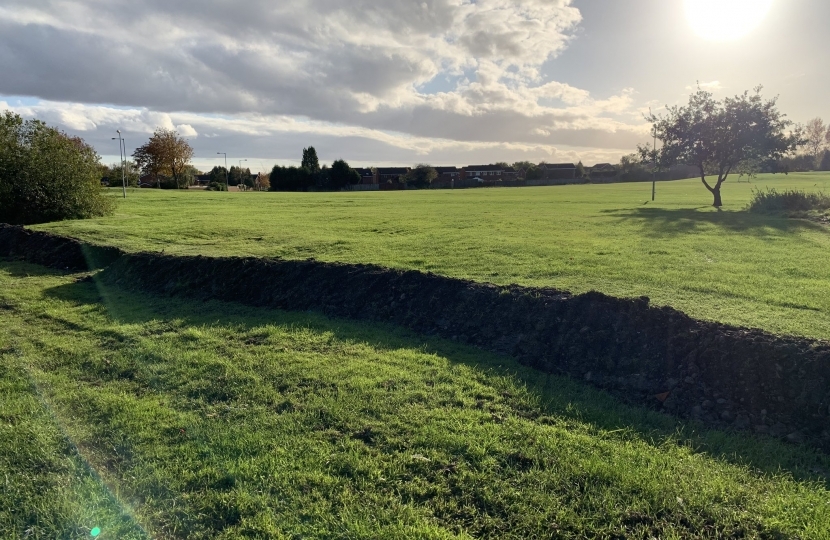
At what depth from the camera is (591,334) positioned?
6191mm

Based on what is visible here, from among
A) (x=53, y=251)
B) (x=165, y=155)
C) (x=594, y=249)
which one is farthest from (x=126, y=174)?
(x=594, y=249)

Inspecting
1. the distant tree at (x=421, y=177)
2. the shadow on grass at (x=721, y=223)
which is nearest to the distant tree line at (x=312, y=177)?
the distant tree at (x=421, y=177)

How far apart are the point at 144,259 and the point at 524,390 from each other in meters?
9.98

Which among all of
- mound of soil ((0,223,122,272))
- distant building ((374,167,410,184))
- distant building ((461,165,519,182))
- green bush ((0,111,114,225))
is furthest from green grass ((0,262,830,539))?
distant building ((461,165,519,182))

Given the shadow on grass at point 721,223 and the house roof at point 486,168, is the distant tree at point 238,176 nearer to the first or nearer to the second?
the house roof at point 486,168

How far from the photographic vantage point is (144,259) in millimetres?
11656

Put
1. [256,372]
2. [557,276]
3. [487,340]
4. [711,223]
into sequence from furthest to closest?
1. [711,223]
2. [557,276]
3. [487,340]
4. [256,372]

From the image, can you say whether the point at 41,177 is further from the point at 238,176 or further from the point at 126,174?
the point at 238,176

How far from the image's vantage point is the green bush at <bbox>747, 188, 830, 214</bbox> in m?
24.1

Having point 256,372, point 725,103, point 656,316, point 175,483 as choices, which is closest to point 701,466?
point 656,316

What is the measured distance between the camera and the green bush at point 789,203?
79.2ft

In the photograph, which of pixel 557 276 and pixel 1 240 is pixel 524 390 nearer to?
pixel 557 276

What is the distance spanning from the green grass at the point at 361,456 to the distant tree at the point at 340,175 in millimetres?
84883

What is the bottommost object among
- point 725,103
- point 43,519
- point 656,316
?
point 43,519
